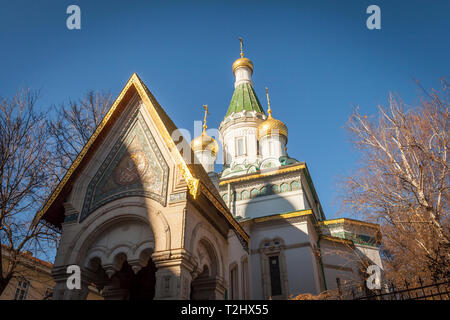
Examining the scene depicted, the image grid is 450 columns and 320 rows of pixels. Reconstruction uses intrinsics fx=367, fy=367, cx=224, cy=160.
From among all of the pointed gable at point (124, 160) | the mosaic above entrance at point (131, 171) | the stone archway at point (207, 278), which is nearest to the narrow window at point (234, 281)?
the pointed gable at point (124, 160)

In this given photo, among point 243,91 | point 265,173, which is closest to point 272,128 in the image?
point 265,173

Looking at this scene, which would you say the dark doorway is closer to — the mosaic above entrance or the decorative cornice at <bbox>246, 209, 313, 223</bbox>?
the mosaic above entrance

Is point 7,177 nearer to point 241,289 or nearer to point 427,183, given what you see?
point 241,289

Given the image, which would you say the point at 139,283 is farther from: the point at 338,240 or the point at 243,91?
the point at 243,91

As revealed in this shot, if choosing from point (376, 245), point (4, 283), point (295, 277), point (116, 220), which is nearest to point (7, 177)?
point (4, 283)

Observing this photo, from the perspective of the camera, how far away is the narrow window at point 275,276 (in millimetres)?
16266

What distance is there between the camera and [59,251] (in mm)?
9102

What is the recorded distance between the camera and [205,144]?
26125mm

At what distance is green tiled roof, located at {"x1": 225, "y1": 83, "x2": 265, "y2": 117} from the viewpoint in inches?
1144

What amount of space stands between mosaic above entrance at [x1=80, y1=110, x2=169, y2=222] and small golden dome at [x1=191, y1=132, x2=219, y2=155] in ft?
50.6

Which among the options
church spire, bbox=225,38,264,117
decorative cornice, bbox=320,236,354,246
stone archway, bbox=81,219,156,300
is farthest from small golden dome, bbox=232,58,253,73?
stone archway, bbox=81,219,156,300

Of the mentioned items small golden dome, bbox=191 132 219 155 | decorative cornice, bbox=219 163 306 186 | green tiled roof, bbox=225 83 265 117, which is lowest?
decorative cornice, bbox=219 163 306 186
